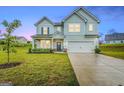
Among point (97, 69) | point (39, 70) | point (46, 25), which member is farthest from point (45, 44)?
point (97, 69)

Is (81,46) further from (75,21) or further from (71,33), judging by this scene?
(75,21)

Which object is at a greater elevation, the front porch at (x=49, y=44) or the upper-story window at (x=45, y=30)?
the upper-story window at (x=45, y=30)

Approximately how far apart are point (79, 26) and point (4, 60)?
3.53 metres

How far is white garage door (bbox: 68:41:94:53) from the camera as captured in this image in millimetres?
10841

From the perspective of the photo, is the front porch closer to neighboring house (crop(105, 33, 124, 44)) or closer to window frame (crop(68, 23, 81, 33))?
window frame (crop(68, 23, 81, 33))

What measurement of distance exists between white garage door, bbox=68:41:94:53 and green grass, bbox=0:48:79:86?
485 millimetres

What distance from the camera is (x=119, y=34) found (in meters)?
10.2

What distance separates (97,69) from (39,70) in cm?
209

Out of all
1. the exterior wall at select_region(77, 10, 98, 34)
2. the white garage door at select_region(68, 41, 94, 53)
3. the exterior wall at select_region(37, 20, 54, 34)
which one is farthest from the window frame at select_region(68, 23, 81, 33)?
the exterior wall at select_region(37, 20, 54, 34)

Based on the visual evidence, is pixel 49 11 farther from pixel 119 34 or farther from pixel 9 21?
pixel 119 34

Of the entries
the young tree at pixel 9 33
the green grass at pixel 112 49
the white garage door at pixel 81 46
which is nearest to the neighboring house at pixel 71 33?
the white garage door at pixel 81 46

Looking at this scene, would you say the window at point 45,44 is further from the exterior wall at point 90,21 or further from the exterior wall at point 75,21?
the exterior wall at point 90,21

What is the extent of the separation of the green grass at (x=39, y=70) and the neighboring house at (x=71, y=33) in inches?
→ 22.4

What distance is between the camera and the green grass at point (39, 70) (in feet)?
24.7
